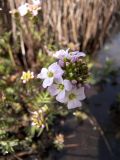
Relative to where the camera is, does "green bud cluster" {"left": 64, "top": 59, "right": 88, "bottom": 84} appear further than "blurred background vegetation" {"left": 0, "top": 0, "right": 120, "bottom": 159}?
No

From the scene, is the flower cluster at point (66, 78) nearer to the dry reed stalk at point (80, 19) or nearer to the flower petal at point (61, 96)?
the flower petal at point (61, 96)

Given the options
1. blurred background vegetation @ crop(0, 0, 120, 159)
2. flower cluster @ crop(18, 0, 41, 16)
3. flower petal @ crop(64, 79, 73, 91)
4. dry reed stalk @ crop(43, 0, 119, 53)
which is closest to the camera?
flower petal @ crop(64, 79, 73, 91)

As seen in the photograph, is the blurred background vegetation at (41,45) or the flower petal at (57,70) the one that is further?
the blurred background vegetation at (41,45)

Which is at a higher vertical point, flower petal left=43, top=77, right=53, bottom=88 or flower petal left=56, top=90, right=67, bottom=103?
flower petal left=43, top=77, right=53, bottom=88

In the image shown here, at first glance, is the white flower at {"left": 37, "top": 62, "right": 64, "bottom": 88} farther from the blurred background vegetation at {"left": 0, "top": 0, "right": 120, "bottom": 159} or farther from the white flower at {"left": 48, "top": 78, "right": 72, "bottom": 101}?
the blurred background vegetation at {"left": 0, "top": 0, "right": 120, "bottom": 159}

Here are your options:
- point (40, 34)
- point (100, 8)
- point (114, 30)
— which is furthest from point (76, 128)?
point (114, 30)

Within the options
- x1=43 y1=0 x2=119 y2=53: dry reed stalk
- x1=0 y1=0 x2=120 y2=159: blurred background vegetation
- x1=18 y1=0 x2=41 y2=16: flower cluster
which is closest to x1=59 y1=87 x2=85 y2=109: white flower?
x1=0 y1=0 x2=120 y2=159: blurred background vegetation

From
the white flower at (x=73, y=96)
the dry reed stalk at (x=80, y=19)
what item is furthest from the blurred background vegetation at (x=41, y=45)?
the white flower at (x=73, y=96)

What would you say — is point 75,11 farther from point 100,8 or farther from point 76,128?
point 76,128
